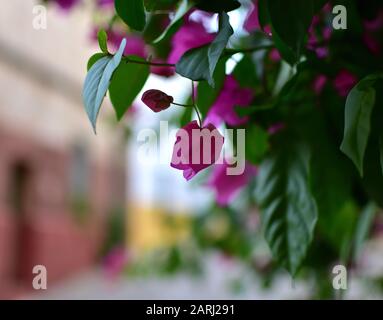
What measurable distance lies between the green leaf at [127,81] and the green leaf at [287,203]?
127 millimetres

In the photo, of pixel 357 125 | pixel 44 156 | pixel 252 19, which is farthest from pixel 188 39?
pixel 44 156

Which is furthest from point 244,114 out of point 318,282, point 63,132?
point 63,132

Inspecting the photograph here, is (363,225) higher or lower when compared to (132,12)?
lower

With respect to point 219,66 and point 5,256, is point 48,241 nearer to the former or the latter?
point 5,256

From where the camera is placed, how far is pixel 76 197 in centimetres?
471

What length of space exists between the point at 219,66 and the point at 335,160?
0.12m

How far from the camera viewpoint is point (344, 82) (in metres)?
0.45

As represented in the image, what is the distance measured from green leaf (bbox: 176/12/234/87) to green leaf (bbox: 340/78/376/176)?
0.22 ft

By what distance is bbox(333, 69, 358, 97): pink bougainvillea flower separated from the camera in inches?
17.4

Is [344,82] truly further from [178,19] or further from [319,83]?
[178,19]

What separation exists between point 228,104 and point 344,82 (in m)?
0.08

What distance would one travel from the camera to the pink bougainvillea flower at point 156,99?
0.32 meters

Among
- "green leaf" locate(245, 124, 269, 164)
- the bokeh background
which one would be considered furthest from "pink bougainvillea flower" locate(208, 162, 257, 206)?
the bokeh background

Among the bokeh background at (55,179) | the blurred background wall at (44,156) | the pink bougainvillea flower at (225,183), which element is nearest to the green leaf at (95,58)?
the pink bougainvillea flower at (225,183)
